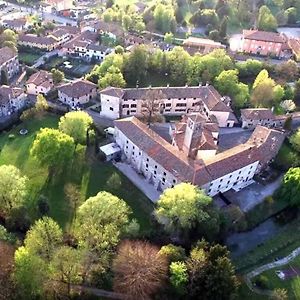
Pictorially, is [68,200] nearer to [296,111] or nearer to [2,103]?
[2,103]

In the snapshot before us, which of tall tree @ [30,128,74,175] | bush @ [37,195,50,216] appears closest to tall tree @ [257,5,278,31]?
tall tree @ [30,128,74,175]

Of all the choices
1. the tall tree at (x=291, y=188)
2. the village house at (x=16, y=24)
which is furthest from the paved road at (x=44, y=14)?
the tall tree at (x=291, y=188)

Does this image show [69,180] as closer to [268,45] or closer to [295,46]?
[268,45]

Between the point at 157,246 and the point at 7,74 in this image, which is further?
the point at 7,74

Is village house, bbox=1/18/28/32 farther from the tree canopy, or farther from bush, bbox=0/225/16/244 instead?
bush, bbox=0/225/16/244

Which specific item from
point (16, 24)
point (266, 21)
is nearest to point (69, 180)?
point (16, 24)

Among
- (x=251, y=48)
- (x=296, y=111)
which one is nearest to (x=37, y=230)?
(x=296, y=111)
